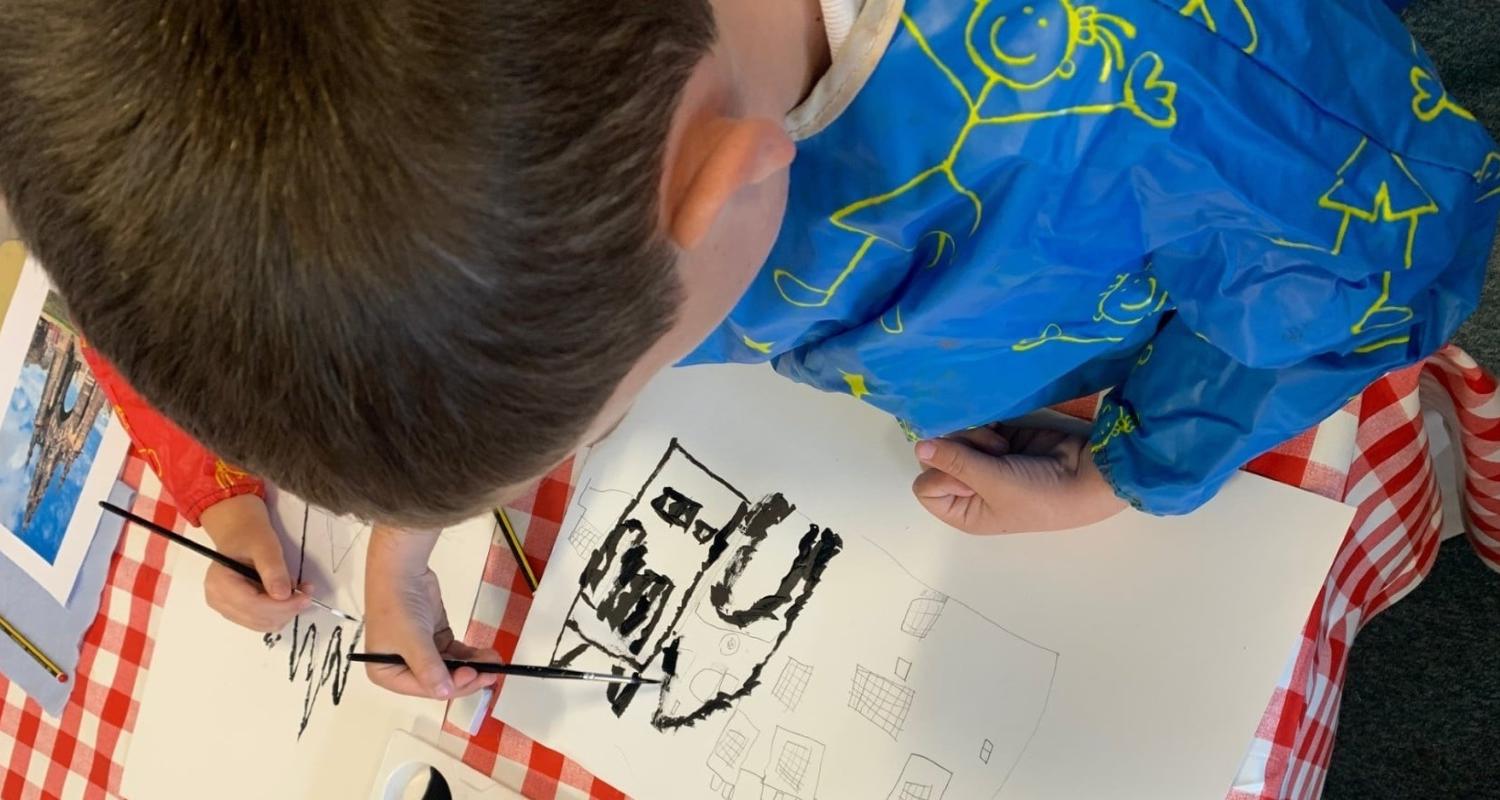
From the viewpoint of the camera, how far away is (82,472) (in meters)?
0.91

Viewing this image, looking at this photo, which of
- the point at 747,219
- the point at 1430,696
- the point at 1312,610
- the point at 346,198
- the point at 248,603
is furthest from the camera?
the point at 1430,696

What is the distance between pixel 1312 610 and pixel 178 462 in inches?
32.1

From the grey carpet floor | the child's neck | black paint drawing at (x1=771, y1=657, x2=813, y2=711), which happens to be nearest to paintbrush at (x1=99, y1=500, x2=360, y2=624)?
black paint drawing at (x1=771, y1=657, x2=813, y2=711)

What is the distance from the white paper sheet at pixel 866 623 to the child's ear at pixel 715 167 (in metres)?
0.34

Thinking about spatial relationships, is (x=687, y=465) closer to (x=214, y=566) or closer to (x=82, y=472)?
(x=214, y=566)

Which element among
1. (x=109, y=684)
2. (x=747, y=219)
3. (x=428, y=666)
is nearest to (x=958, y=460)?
(x=747, y=219)

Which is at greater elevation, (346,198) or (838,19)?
(838,19)

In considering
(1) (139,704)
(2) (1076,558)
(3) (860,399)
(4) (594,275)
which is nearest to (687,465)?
(3) (860,399)

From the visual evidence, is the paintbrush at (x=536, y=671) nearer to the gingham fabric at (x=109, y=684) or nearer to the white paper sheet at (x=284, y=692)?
the white paper sheet at (x=284, y=692)

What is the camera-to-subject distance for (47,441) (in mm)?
917

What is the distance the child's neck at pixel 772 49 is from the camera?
1.26ft

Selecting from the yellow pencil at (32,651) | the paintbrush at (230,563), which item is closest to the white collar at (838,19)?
the paintbrush at (230,563)

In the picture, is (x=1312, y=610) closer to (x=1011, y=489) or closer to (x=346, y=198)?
(x=1011, y=489)

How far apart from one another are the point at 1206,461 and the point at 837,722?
260 millimetres
